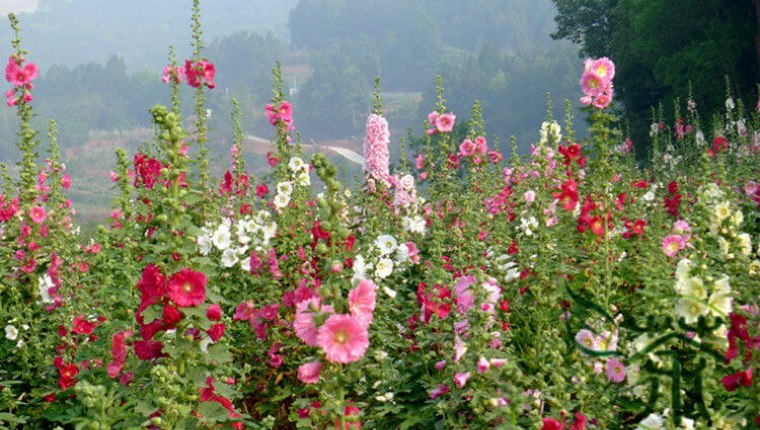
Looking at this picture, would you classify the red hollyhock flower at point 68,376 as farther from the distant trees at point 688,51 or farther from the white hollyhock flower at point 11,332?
the distant trees at point 688,51

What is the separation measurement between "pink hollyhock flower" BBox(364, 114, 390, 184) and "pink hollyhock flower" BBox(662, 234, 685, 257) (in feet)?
8.61

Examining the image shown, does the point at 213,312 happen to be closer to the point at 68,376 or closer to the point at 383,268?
the point at 383,268

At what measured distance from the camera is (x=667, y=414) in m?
2.28

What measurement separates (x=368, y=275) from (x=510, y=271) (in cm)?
79

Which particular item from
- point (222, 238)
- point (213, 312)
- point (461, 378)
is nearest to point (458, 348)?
point (461, 378)

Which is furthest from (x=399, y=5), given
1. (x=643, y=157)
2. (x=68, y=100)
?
(x=643, y=157)

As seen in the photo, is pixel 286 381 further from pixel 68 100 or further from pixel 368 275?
pixel 68 100

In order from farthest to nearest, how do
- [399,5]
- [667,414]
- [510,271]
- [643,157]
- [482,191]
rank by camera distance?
[399,5], [643,157], [482,191], [510,271], [667,414]

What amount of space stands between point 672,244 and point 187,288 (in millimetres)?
2850

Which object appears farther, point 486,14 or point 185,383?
point 486,14

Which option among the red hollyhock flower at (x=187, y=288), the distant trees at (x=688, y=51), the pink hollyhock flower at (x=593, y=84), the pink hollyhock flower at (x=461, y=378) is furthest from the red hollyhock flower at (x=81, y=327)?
the distant trees at (x=688, y=51)

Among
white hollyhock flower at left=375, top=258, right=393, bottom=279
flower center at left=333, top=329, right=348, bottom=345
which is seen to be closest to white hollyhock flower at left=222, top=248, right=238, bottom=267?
white hollyhock flower at left=375, top=258, right=393, bottom=279

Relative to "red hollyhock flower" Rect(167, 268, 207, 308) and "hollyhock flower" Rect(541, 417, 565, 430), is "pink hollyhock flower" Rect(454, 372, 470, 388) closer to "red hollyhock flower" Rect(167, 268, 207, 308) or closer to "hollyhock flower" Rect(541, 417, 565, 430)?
"hollyhock flower" Rect(541, 417, 565, 430)

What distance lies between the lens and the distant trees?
20.8 meters
